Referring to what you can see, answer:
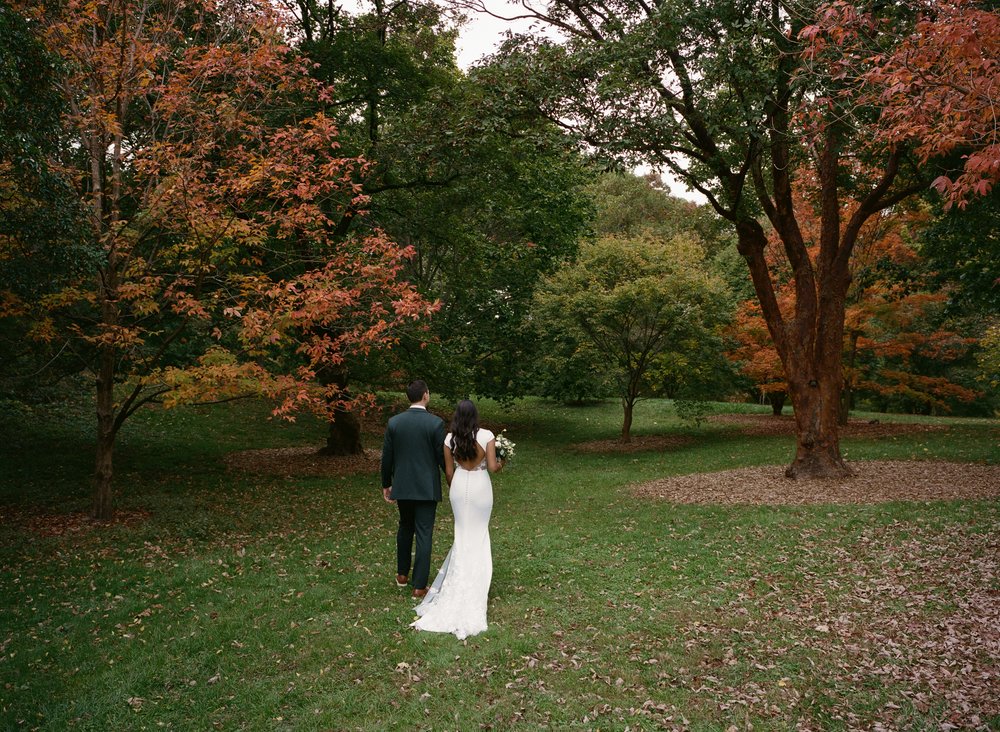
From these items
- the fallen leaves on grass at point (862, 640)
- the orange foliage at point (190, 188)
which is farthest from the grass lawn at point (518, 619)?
the orange foliage at point (190, 188)

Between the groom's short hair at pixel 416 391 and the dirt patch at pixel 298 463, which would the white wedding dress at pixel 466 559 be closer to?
the groom's short hair at pixel 416 391

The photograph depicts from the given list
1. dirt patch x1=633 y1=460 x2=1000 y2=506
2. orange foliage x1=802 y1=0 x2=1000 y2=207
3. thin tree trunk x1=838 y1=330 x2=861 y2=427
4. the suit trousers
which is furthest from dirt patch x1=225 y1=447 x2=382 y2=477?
thin tree trunk x1=838 y1=330 x2=861 y2=427

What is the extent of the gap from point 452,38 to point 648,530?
48.2 feet

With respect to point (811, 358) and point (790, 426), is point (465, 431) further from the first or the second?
Answer: point (790, 426)

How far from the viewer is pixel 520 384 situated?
23844 millimetres

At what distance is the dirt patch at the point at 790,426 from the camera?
67.7 feet

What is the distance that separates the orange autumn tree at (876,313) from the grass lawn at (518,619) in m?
12.1

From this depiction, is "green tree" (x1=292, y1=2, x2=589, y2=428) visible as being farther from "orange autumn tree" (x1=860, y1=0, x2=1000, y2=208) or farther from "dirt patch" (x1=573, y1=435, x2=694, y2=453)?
"orange autumn tree" (x1=860, y1=0, x2=1000, y2=208)

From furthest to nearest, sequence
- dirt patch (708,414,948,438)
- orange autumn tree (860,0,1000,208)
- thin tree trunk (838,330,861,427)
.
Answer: thin tree trunk (838,330,861,427)
dirt patch (708,414,948,438)
orange autumn tree (860,0,1000,208)

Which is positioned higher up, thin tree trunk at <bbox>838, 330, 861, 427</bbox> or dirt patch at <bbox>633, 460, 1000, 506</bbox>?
thin tree trunk at <bbox>838, 330, 861, 427</bbox>

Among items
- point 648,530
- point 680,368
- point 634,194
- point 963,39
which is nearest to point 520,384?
point 680,368

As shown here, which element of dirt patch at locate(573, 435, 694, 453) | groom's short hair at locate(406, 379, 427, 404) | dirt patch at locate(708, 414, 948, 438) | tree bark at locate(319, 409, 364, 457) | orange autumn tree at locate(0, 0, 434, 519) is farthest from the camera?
dirt patch at locate(573, 435, 694, 453)

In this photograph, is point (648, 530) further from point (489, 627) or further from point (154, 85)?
point (154, 85)

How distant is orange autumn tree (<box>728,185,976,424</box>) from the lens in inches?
806
